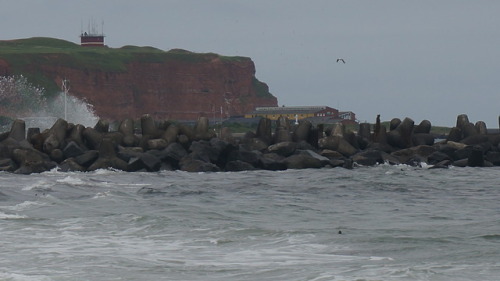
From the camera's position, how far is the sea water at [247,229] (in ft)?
53.5

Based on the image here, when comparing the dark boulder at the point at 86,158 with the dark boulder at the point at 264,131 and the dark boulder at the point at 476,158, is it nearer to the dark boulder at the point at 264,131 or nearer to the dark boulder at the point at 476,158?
the dark boulder at the point at 264,131

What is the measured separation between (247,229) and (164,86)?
148 meters

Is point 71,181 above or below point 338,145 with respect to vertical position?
below

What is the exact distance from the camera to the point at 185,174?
38.5m

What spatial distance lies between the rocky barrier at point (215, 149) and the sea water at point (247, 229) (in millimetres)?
3909

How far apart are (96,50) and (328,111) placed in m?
43.1

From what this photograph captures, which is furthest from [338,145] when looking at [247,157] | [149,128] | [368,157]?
[149,128]

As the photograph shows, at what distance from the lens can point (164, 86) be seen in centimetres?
16800

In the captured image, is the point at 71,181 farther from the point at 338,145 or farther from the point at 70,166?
the point at 338,145

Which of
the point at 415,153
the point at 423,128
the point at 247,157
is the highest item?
the point at 423,128

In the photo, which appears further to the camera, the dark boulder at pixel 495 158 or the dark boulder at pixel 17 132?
the dark boulder at pixel 495 158

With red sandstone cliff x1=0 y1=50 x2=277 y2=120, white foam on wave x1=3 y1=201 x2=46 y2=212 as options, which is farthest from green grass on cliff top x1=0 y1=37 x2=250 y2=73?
white foam on wave x1=3 y1=201 x2=46 y2=212

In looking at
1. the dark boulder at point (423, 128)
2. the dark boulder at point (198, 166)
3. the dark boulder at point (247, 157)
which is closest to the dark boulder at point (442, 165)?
the dark boulder at point (423, 128)

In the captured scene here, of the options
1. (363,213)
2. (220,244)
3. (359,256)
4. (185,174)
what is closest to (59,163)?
(185,174)
